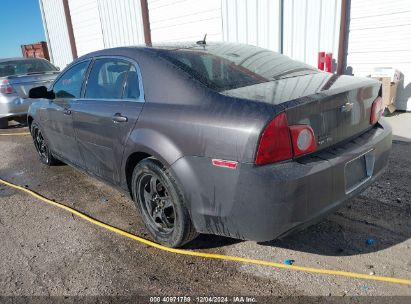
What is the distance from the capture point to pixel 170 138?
247cm

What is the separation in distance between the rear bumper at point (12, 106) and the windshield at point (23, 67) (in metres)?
0.86

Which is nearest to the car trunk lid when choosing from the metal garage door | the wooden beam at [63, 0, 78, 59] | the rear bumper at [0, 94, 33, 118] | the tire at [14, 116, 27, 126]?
the metal garage door

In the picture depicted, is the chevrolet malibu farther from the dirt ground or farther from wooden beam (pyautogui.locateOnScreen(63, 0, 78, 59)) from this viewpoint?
wooden beam (pyautogui.locateOnScreen(63, 0, 78, 59))

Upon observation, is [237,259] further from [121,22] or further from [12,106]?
[121,22]

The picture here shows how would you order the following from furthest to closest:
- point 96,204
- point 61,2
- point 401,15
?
point 61,2 < point 401,15 < point 96,204

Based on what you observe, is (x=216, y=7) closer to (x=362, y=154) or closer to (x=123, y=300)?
(x=362, y=154)

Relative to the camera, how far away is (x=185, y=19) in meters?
9.77

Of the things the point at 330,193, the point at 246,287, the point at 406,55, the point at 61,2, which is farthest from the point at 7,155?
the point at 61,2

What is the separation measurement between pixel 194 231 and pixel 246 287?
548 millimetres

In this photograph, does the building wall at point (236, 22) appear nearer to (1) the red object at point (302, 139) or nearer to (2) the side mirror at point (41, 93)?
(2) the side mirror at point (41, 93)

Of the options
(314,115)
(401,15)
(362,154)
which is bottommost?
(362,154)

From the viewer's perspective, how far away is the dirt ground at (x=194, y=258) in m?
2.38

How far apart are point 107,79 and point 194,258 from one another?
1809 mm

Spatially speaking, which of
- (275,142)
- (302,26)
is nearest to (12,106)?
(302,26)
